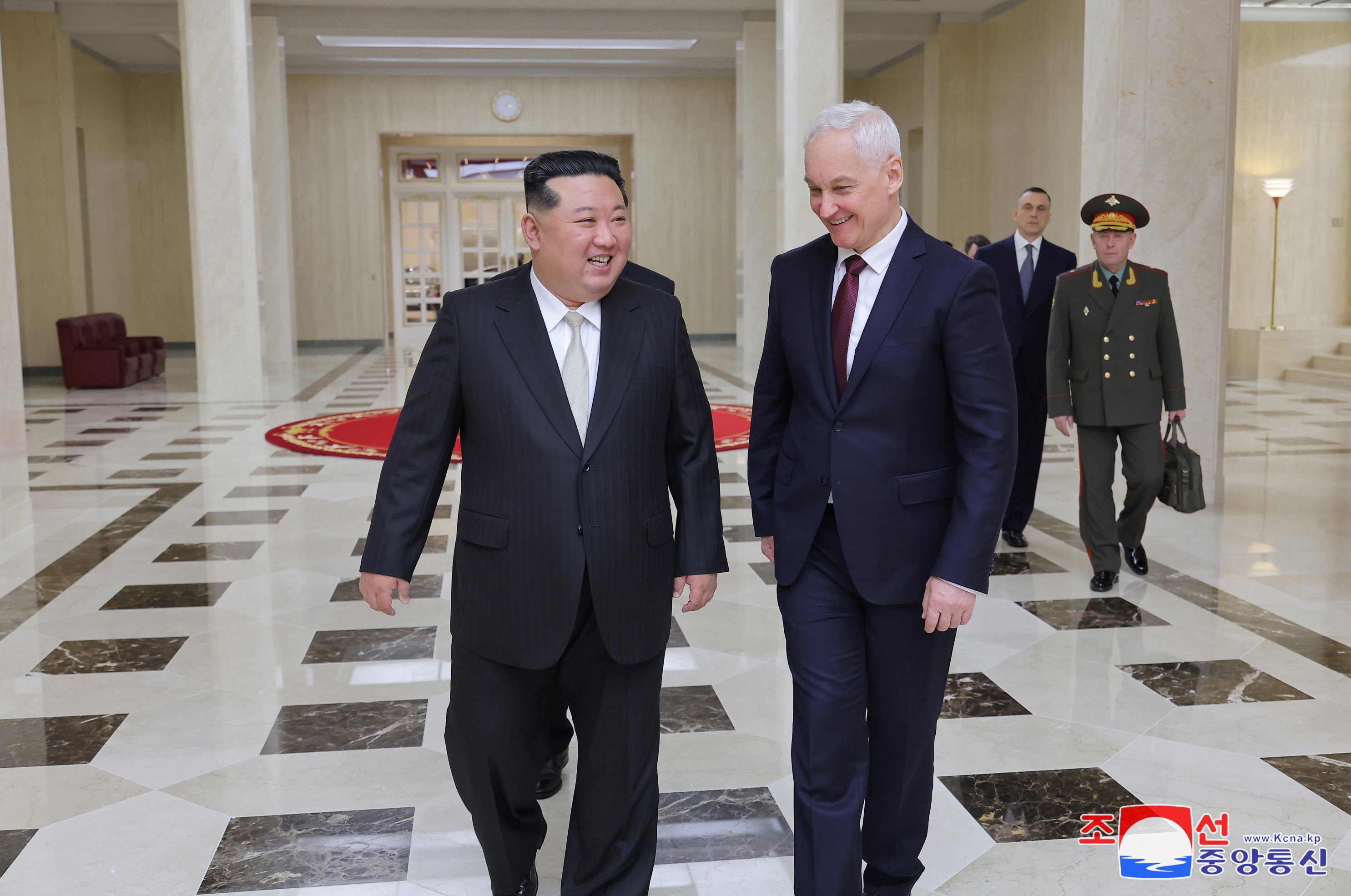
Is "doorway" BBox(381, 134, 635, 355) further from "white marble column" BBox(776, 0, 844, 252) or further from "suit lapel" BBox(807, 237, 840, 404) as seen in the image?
"suit lapel" BBox(807, 237, 840, 404)

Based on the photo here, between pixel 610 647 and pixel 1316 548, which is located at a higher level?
pixel 610 647

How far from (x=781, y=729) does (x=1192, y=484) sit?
2.59 m

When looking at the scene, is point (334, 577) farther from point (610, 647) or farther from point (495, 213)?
point (495, 213)

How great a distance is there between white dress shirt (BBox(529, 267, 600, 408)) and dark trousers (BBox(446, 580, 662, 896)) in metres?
0.48

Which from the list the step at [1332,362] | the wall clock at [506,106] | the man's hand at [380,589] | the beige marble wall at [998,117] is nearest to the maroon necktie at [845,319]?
the man's hand at [380,589]

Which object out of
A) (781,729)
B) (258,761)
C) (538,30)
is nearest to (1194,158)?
(781,729)

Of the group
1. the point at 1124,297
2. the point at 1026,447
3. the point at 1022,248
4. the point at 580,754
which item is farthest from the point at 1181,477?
the point at 580,754

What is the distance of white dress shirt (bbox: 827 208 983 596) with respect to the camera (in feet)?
8.37

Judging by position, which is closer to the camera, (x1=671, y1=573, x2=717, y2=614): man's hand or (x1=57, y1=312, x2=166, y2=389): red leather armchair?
(x1=671, y1=573, x2=717, y2=614): man's hand

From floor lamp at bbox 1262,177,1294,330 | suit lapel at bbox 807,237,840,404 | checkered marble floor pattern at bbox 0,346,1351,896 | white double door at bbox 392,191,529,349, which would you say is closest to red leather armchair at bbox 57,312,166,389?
white double door at bbox 392,191,529,349

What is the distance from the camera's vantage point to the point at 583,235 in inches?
95.0

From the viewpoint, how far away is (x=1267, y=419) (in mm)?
11734

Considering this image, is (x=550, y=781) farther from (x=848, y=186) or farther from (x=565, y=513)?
(x=848, y=186)

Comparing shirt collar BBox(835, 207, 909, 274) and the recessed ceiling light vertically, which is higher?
the recessed ceiling light
